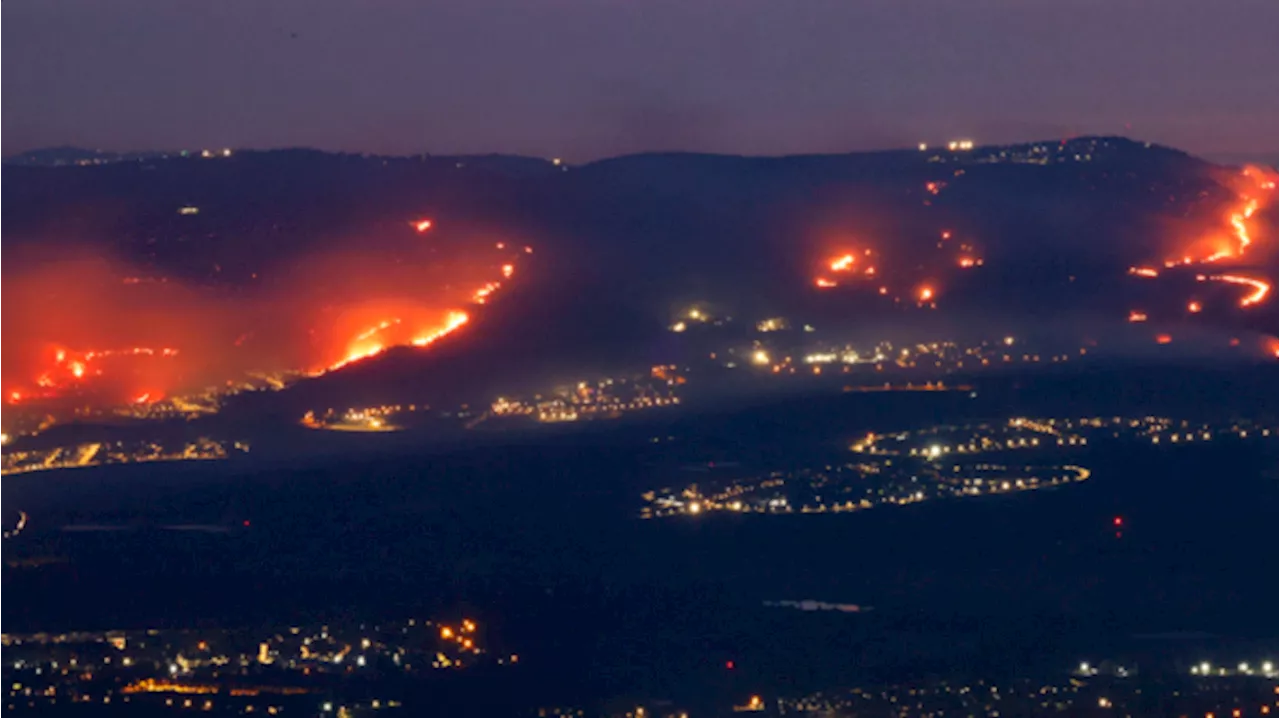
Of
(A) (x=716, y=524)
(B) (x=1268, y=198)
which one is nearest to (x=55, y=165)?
(A) (x=716, y=524)

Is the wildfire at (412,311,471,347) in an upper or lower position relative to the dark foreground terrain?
upper

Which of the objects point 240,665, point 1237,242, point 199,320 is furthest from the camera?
point 1237,242

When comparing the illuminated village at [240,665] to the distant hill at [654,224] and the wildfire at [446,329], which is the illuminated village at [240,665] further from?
the wildfire at [446,329]

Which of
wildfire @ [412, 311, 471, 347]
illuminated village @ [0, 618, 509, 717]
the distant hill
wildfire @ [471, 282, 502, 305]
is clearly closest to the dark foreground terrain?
illuminated village @ [0, 618, 509, 717]

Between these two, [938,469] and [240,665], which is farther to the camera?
[938,469]

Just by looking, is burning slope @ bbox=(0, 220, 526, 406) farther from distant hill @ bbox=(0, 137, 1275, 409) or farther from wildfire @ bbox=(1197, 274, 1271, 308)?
wildfire @ bbox=(1197, 274, 1271, 308)

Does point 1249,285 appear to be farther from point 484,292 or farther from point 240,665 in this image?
point 240,665

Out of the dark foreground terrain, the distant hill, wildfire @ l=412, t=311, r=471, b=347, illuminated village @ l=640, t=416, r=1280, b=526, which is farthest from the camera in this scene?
the distant hill

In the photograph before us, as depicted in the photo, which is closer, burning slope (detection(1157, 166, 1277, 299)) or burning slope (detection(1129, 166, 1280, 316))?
burning slope (detection(1129, 166, 1280, 316))

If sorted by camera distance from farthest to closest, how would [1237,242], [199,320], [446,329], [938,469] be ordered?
[1237,242] → [446,329] → [199,320] → [938,469]

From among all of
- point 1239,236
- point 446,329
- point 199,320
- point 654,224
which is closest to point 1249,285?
point 1239,236

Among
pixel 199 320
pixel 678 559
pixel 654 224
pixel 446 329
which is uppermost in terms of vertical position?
pixel 654 224
